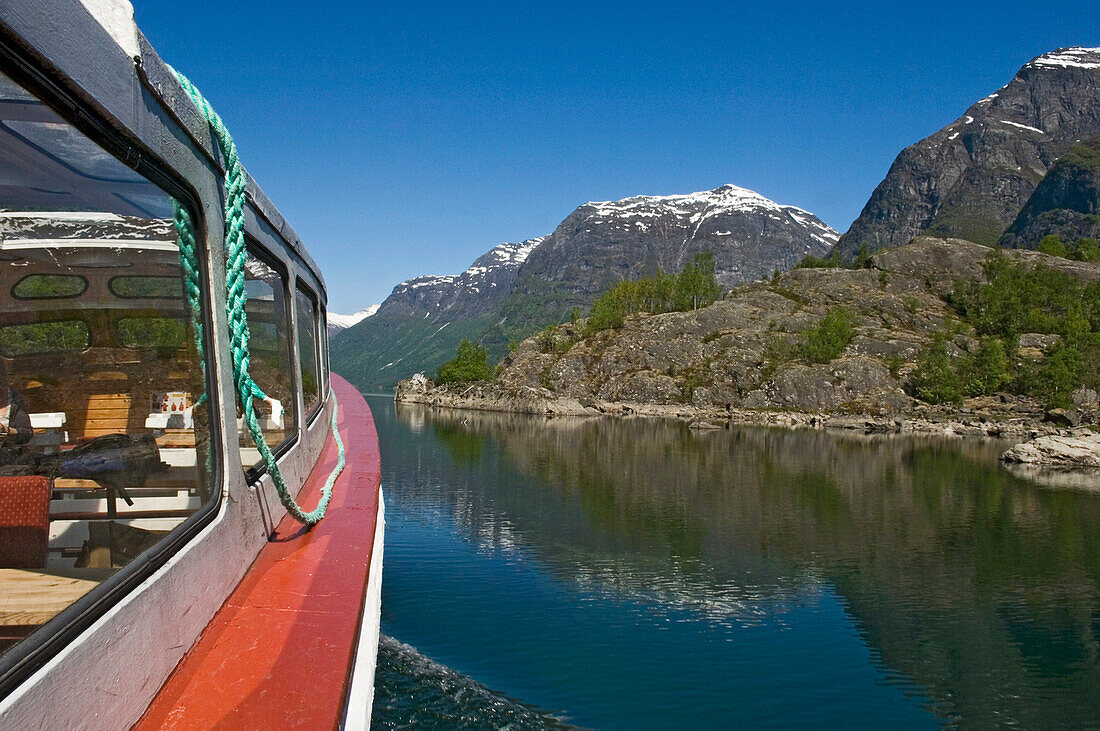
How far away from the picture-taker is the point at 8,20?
72.6 inches

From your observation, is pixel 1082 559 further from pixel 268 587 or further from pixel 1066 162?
pixel 1066 162

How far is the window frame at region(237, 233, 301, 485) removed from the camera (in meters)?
4.60

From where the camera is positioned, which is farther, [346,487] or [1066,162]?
[1066,162]

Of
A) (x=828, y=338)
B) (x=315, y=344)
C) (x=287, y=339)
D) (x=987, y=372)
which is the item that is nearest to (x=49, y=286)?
(x=287, y=339)

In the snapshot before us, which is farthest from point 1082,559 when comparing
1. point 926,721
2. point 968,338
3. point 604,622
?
point 968,338

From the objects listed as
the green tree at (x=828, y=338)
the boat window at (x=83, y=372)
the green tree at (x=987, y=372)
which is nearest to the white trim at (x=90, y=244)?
the boat window at (x=83, y=372)

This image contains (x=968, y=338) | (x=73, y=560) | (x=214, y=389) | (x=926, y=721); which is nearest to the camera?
(x=73, y=560)

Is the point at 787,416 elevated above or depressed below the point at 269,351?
below

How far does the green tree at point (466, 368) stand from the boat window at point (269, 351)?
10609cm

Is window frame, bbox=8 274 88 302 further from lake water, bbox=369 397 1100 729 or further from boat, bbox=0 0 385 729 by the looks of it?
lake water, bbox=369 397 1100 729

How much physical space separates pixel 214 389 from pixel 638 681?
11797 mm

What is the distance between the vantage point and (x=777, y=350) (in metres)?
89.9

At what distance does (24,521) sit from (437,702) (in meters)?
10.7

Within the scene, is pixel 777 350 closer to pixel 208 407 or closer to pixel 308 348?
pixel 308 348
